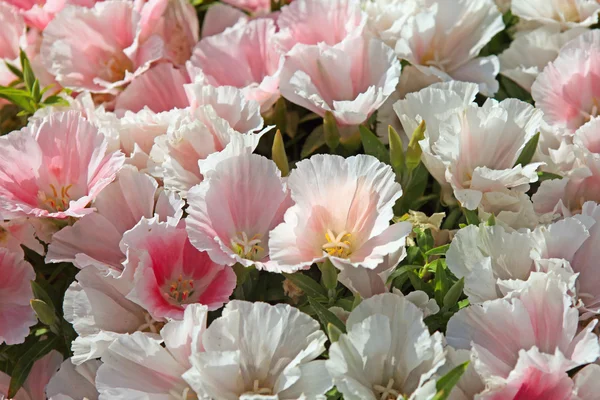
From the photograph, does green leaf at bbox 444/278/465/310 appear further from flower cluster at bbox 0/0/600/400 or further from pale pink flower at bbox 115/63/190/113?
pale pink flower at bbox 115/63/190/113

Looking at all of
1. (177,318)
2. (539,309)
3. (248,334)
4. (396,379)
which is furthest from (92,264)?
(539,309)

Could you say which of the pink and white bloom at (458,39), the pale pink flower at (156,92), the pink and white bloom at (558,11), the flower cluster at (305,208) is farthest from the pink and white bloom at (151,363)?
the pink and white bloom at (558,11)

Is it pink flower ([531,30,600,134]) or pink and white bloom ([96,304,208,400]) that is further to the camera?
pink flower ([531,30,600,134])

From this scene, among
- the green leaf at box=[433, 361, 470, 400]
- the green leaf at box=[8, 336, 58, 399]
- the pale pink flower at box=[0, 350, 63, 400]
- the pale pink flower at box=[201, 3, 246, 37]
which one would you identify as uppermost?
the pale pink flower at box=[201, 3, 246, 37]

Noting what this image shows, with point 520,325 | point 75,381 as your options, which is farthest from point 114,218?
point 520,325

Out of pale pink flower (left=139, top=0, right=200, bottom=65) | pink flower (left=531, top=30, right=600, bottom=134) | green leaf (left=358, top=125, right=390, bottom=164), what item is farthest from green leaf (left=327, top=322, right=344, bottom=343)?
pale pink flower (left=139, top=0, right=200, bottom=65)

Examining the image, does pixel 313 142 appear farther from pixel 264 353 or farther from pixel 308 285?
pixel 264 353

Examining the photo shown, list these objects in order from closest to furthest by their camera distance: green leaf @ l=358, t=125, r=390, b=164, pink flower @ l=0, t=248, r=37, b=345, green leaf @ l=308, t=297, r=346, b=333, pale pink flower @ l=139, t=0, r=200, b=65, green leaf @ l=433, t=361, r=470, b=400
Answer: green leaf @ l=433, t=361, r=470, b=400 < green leaf @ l=308, t=297, r=346, b=333 < pink flower @ l=0, t=248, r=37, b=345 < green leaf @ l=358, t=125, r=390, b=164 < pale pink flower @ l=139, t=0, r=200, b=65

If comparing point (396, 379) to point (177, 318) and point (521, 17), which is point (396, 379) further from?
point (521, 17)
